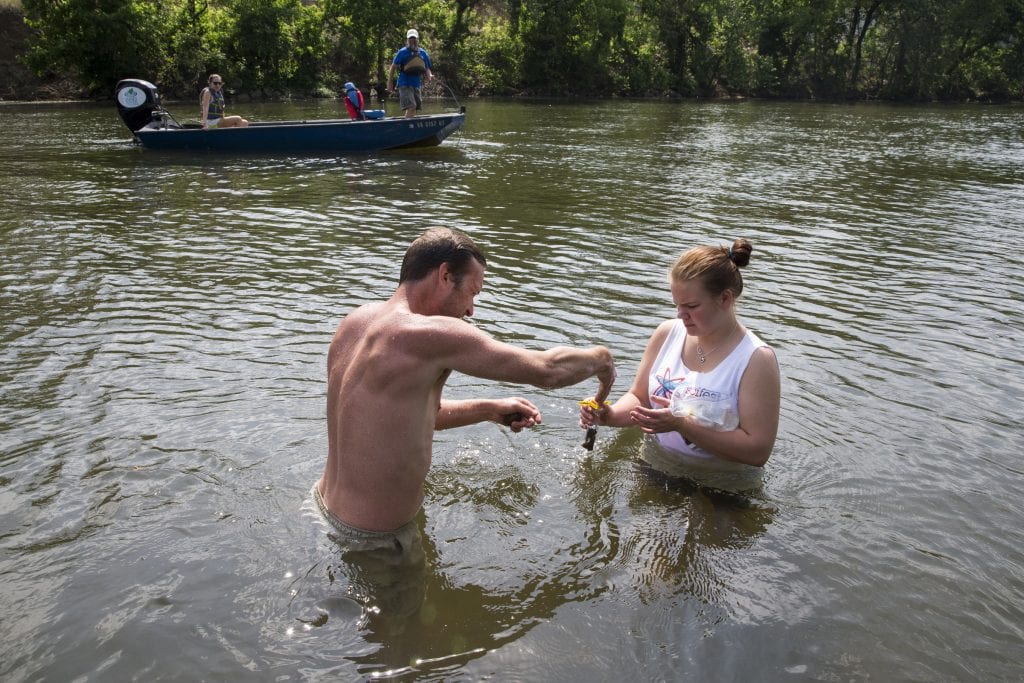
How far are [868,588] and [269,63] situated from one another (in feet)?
142

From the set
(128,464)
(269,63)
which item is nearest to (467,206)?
(128,464)

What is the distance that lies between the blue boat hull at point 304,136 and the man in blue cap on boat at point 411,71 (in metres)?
0.59

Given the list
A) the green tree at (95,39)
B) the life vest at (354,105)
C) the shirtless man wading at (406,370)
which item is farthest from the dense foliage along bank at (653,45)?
the shirtless man wading at (406,370)

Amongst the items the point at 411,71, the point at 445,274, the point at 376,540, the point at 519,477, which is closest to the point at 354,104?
the point at 411,71

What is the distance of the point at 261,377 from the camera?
21.5 ft

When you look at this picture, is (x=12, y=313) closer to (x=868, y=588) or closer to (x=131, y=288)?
(x=131, y=288)

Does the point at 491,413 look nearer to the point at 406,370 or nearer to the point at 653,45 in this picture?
the point at 406,370

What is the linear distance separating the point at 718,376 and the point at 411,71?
17024mm

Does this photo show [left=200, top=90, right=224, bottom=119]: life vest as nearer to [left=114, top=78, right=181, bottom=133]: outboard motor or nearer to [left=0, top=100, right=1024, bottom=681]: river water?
[left=114, top=78, right=181, bottom=133]: outboard motor

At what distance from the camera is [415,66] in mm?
19312

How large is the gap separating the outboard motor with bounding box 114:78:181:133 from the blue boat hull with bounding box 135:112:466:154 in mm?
366

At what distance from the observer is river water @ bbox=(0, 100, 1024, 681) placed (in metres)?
3.63

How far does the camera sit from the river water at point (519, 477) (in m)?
3.63

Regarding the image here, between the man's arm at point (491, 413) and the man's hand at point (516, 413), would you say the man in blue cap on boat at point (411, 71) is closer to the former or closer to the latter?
the man's arm at point (491, 413)
